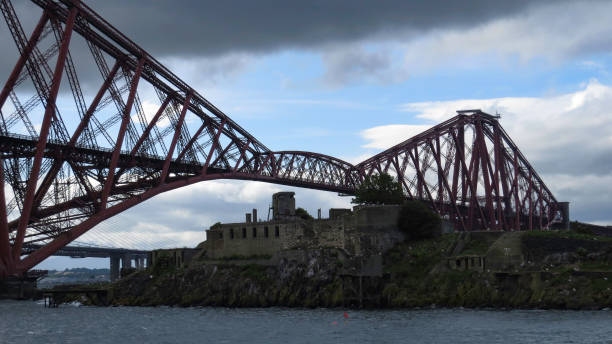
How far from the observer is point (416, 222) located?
107750 mm

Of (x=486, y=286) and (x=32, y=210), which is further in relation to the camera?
(x=32, y=210)

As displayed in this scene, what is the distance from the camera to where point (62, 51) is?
101 meters

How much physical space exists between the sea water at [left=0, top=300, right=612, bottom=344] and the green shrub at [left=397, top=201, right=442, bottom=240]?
2000cm

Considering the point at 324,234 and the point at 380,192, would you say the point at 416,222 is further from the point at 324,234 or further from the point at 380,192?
the point at 380,192

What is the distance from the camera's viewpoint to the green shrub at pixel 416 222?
10744 cm

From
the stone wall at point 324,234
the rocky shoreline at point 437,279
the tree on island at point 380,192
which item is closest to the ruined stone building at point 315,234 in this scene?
the stone wall at point 324,234

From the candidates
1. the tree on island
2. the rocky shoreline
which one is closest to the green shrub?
the rocky shoreline

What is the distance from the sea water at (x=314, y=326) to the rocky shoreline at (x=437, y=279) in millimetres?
3649

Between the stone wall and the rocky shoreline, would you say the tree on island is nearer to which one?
the stone wall

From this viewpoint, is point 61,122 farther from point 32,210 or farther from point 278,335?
point 278,335

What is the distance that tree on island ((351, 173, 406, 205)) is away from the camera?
129 metres

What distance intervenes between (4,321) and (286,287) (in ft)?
94.1

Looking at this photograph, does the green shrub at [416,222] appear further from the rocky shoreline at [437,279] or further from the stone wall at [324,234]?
the rocky shoreline at [437,279]

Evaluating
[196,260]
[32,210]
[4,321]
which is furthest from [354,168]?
[4,321]
